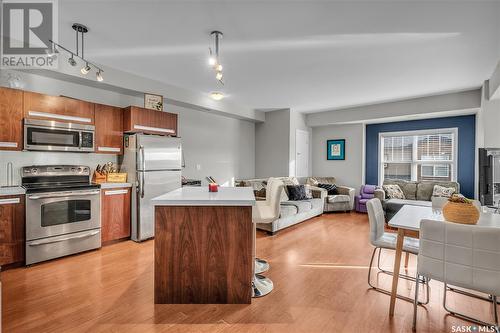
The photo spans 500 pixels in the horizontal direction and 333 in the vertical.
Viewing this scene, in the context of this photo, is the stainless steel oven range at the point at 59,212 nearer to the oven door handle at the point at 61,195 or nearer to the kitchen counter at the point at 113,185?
the oven door handle at the point at 61,195

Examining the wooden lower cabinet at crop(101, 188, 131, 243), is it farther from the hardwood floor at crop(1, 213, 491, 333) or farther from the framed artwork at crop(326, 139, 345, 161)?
the framed artwork at crop(326, 139, 345, 161)

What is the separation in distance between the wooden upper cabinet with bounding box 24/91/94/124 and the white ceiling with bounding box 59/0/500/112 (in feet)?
2.28

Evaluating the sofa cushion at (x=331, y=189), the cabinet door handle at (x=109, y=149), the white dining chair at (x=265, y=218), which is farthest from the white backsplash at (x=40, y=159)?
the sofa cushion at (x=331, y=189)

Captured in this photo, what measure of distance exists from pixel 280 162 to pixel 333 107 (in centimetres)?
183

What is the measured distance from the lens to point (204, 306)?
2.26 meters

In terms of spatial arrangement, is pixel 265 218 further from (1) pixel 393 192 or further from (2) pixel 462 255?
(1) pixel 393 192

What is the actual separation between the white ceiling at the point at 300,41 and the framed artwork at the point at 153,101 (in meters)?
0.30

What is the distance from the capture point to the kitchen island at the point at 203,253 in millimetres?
2268

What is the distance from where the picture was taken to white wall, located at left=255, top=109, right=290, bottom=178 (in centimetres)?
636

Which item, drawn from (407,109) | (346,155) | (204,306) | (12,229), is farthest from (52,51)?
(346,155)

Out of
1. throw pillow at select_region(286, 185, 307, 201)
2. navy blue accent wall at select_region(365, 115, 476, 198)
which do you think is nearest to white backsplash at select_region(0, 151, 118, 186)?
throw pillow at select_region(286, 185, 307, 201)

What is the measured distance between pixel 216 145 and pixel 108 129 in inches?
94.1

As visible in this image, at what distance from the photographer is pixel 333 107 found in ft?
20.4

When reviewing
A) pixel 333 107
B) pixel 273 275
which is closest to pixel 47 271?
pixel 273 275
